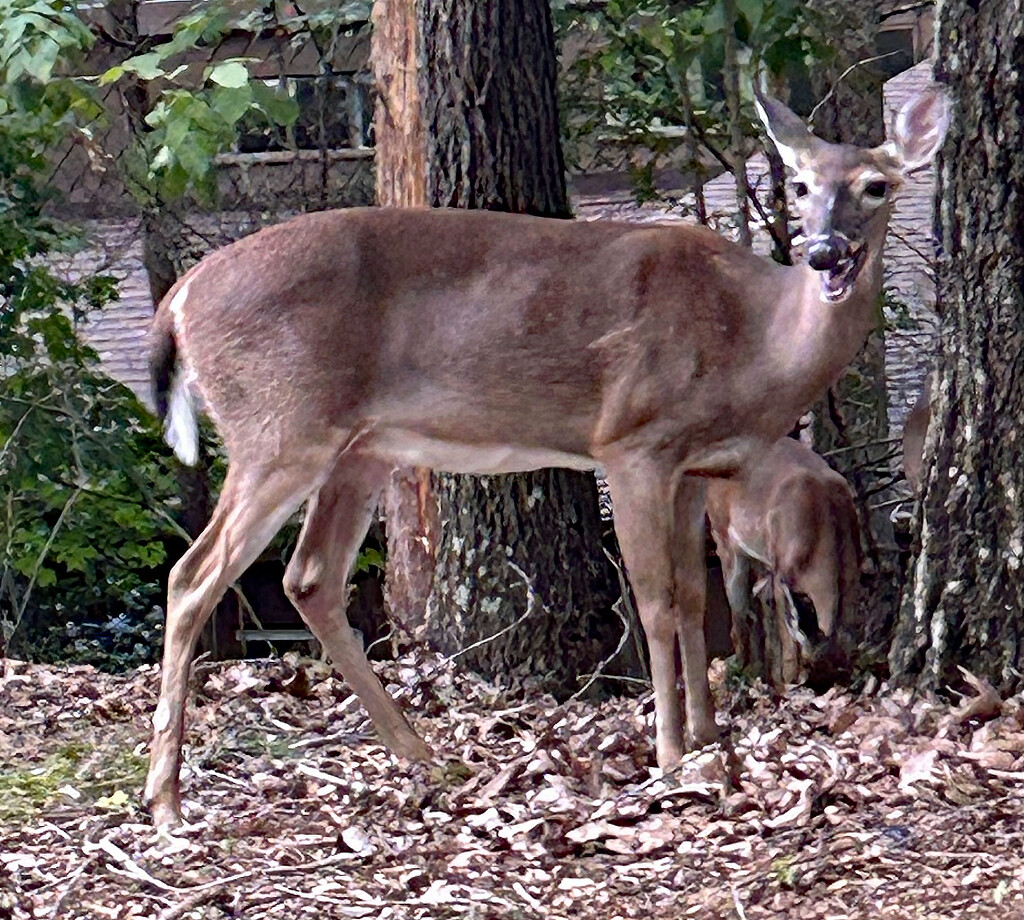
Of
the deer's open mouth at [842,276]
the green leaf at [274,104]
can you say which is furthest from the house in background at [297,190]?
the deer's open mouth at [842,276]

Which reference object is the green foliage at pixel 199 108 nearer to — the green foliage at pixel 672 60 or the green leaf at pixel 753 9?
the green foliage at pixel 672 60

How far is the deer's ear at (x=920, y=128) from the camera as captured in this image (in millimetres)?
4879

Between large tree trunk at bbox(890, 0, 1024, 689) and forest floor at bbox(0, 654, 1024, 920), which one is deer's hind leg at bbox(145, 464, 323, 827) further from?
large tree trunk at bbox(890, 0, 1024, 689)

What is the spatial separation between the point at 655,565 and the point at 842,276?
3.36 feet

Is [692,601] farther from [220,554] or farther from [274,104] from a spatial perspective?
[274,104]

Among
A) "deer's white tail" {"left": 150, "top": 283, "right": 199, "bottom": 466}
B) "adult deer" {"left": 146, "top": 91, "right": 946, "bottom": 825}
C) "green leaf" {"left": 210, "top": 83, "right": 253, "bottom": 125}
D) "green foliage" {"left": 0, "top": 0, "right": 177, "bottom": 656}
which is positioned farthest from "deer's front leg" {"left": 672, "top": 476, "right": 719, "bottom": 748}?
"green foliage" {"left": 0, "top": 0, "right": 177, "bottom": 656}

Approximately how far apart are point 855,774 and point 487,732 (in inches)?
56.0

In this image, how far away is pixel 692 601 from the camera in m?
5.42

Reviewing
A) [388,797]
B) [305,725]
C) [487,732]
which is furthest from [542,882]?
[305,725]

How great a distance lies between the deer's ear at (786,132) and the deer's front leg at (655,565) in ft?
3.30

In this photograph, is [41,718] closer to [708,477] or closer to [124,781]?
[124,781]

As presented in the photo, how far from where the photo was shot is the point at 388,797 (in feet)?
16.5

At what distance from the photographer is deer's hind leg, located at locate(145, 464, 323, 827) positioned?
4.96 m

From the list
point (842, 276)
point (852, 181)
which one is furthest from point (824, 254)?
point (852, 181)
